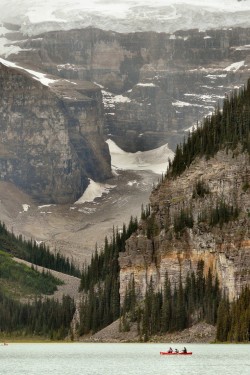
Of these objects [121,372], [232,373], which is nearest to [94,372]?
[121,372]

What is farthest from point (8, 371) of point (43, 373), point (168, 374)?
point (168, 374)

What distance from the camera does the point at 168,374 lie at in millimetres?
189375

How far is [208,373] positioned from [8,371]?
79.5 feet

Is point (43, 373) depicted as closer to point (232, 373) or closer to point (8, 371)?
point (8, 371)

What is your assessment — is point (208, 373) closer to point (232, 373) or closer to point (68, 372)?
point (232, 373)

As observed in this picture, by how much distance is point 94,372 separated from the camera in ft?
632

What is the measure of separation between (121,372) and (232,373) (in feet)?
44.4

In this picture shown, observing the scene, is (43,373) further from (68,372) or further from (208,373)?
(208,373)

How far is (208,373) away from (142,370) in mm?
10356

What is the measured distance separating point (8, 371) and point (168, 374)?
19.6 meters

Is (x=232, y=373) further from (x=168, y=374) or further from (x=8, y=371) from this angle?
(x=8, y=371)

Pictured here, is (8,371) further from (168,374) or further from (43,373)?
(168,374)

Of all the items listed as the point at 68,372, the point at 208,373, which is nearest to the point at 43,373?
the point at 68,372

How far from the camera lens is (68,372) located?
637 feet
